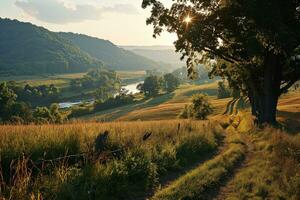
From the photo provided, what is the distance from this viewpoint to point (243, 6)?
26938 millimetres

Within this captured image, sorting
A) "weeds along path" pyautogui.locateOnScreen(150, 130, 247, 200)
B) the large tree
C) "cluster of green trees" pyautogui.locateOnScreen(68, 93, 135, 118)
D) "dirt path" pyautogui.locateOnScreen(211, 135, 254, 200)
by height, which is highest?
the large tree

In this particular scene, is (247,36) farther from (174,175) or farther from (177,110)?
(177,110)

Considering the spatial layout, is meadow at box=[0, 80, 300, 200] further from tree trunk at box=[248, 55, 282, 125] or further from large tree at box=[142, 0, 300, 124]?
tree trunk at box=[248, 55, 282, 125]

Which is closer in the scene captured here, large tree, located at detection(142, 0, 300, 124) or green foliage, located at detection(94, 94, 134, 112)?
large tree, located at detection(142, 0, 300, 124)

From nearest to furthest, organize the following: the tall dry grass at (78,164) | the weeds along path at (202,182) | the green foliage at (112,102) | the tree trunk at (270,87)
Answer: the tall dry grass at (78,164) → the weeds along path at (202,182) → the tree trunk at (270,87) → the green foliage at (112,102)

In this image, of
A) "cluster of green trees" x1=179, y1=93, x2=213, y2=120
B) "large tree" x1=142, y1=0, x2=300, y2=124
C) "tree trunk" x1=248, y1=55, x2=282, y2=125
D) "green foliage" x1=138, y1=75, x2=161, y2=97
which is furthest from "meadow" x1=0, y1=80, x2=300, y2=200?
"green foliage" x1=138, y1=75, x2=161, y2=97

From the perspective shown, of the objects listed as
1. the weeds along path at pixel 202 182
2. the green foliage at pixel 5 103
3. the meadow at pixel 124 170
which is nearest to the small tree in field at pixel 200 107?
the green foliage at pixel 5 103

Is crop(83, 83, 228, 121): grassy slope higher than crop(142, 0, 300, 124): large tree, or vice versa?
crop(142, 0, 300, 124): large tree

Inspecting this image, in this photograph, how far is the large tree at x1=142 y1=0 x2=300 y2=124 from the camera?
82.7ft

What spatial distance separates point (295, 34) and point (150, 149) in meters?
16.0

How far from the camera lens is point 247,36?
29.3 m

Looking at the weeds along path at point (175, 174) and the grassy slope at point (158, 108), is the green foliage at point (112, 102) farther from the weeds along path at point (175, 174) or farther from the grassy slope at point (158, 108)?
the weeds along path at point (175, 174)

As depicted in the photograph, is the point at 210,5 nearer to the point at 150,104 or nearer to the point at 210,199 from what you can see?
the point at 210,199

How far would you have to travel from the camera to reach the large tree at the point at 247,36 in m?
25.2
